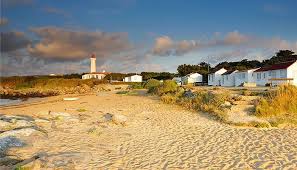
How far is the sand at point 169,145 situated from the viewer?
819cm

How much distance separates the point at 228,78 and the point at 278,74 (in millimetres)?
12335

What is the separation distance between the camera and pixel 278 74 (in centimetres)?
3934

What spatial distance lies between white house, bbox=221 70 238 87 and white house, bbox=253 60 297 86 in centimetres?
521

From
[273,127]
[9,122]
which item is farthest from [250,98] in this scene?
[9,122]

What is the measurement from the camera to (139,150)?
31.7 ft

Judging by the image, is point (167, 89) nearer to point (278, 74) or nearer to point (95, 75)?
point (278, 74)

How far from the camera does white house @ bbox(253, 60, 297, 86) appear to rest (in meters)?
36.9

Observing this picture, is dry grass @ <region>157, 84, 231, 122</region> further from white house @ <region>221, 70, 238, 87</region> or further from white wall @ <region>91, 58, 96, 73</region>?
white wall @ <region>91, 58, 96, 73</region>

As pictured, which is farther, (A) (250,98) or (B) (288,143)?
(A) (250,98)

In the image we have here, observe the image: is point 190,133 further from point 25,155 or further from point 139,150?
point 25,155

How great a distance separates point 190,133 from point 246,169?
4.55 m

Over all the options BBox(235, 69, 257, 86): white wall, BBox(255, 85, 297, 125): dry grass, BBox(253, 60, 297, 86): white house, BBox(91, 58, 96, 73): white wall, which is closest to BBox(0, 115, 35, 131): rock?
BBox(255, 85, 297, 125): dry grass

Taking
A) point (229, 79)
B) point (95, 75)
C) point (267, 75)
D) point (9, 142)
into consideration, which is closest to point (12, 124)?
point (9, 142)

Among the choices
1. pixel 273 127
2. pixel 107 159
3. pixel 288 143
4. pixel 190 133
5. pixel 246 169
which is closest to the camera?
pixel 246 169
